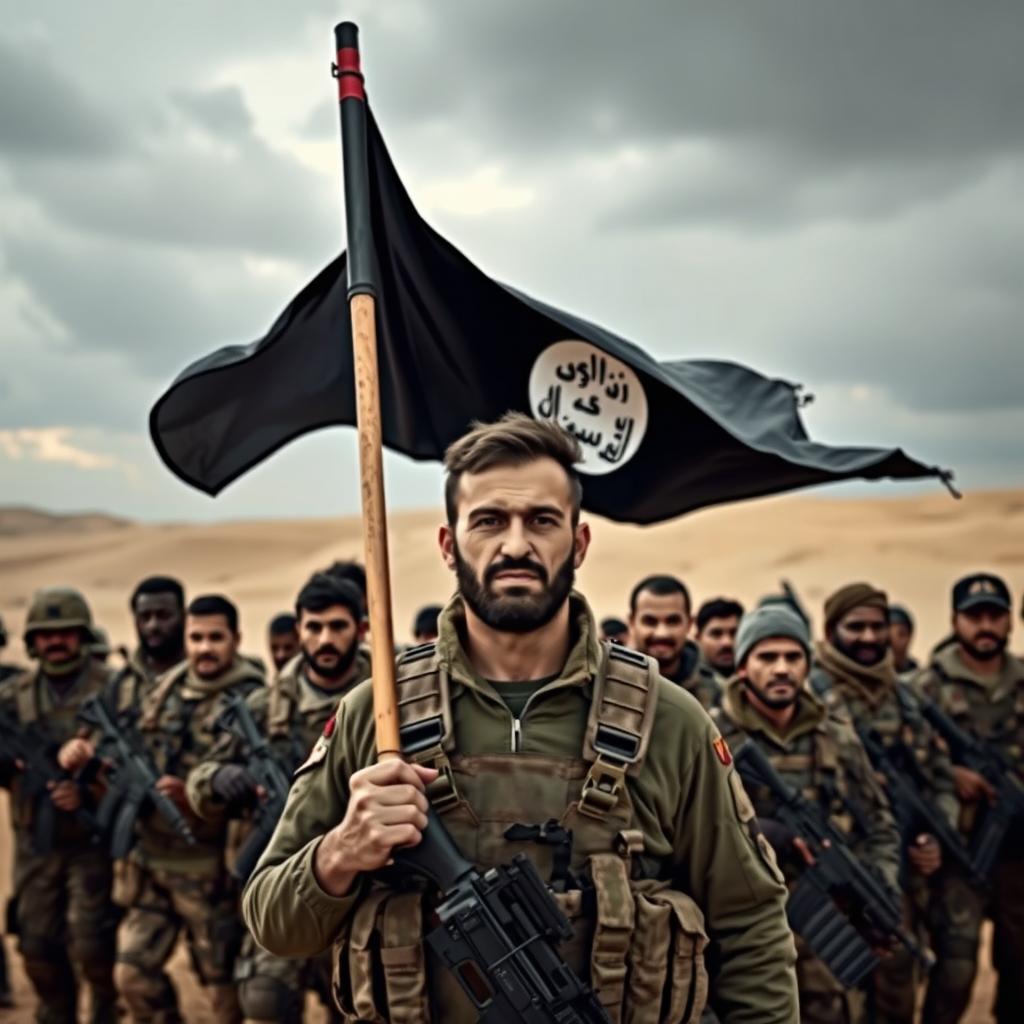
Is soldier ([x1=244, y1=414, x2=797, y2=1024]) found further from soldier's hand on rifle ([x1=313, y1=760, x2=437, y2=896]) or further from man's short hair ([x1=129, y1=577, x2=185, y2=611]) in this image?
man's short hair ([x1=129, y1=577, x2=185, y2=611])

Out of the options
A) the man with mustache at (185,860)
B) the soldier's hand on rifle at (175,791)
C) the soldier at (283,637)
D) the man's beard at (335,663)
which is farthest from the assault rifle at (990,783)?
the soldier at (283,637)

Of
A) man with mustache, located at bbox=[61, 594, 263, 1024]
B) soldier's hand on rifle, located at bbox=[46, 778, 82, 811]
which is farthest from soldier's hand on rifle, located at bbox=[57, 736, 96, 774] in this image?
soldier's hand on rifle, located at bbox=[46, 778, 82, 811]

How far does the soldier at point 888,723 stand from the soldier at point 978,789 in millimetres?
176

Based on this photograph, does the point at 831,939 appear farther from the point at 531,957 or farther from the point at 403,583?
the point at 403,583

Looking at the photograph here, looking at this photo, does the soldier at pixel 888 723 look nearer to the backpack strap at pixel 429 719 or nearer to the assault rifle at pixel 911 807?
the assault rifle at pixel 911 807

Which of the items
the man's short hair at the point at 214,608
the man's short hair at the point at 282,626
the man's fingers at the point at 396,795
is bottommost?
the man's short hair at the point at 282,626

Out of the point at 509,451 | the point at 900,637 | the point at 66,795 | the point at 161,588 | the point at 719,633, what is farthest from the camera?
the point at 900,637

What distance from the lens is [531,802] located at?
2525 mm

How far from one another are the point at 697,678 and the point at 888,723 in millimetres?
868

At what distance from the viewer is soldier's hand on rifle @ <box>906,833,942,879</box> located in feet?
19.4

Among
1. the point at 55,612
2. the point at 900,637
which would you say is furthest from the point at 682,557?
the point at 55,612

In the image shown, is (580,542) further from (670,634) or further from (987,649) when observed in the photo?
(987,649)

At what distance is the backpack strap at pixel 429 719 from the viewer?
8.24ft

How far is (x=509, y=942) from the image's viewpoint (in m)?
2.39
